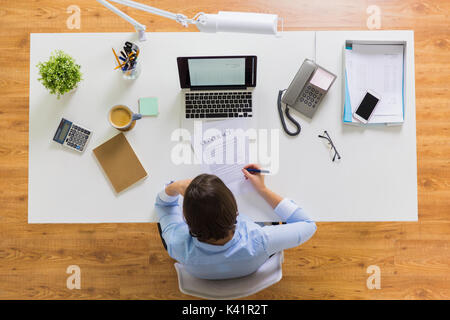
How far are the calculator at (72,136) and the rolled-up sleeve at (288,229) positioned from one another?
73 cm

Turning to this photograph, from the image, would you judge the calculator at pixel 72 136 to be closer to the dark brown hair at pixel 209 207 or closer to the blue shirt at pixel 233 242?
the blue shirt at pixel 233 242

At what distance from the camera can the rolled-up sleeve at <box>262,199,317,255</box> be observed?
110 cm

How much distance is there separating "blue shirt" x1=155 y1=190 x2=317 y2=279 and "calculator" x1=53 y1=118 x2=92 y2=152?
1.18ft

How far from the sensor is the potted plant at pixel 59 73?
3.82ft

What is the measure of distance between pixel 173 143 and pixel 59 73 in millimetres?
465

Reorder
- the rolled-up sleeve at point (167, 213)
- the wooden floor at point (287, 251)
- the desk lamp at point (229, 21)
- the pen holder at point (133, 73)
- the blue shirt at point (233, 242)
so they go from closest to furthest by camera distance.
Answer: the desk lamp at point (229, 21), the blue shirt at point (233, 242), the rolled-up sleeve at point (167, 213), the pen holder at point (133, 73), the wooden floor at point (287, 251)

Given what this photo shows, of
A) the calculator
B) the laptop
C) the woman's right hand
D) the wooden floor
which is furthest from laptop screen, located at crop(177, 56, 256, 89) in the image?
the wooden floor

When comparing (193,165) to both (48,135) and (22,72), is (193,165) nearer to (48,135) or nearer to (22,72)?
(48,135)

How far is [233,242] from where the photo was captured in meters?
1.03

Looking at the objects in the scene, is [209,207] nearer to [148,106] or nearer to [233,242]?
[233,242]

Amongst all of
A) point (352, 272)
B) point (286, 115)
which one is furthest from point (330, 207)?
point (352, 272)

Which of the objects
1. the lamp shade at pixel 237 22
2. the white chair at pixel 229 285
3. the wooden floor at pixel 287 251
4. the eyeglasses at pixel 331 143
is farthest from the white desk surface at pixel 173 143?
the wooden floor at pixel 287 251

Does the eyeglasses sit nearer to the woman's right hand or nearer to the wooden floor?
the woman's right hand

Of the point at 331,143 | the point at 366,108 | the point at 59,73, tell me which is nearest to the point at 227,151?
the point at 331,143
